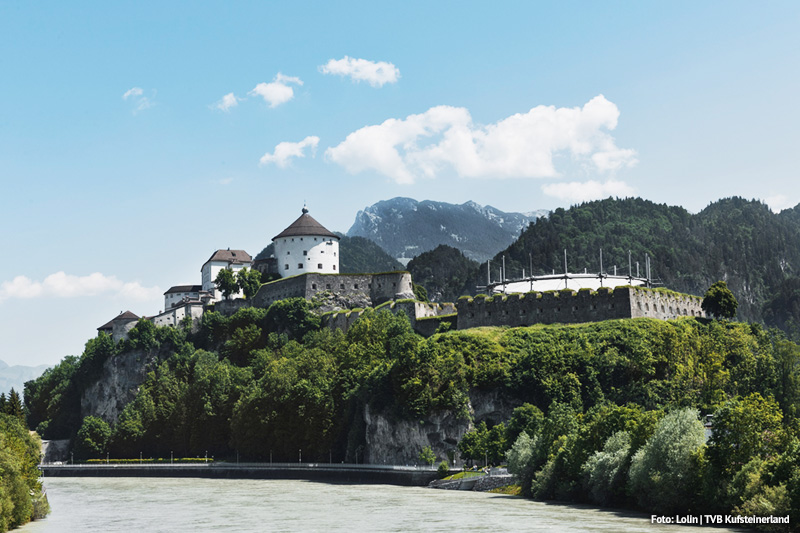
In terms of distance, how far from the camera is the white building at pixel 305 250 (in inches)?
4375

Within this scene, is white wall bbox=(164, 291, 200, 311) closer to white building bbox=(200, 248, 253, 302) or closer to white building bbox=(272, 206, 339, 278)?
white building bbox=(200, 248, 253, 302)

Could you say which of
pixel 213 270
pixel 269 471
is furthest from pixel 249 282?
pixel 269 471

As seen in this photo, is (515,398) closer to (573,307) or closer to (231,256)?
(573,307)

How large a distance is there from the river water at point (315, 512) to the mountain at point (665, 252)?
102551 mm

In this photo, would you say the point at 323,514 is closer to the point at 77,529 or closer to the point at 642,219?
the point at 77,529

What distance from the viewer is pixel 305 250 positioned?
365ft

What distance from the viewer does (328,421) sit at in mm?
84062

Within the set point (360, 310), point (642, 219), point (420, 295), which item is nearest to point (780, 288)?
point (642, 219)

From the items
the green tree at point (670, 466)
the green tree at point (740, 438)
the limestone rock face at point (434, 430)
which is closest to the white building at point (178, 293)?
the limestone rock face at point (434, 430)

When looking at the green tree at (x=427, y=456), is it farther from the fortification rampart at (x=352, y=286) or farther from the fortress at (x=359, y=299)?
the fortification rampart at (x=352, y=286)

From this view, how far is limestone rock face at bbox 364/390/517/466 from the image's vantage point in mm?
74562

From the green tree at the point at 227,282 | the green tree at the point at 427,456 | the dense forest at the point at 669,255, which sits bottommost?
the green tree at the point at 427,456

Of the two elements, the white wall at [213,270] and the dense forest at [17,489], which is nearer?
the dense forest at [17,489]

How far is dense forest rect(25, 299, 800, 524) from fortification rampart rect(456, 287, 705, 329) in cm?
246
